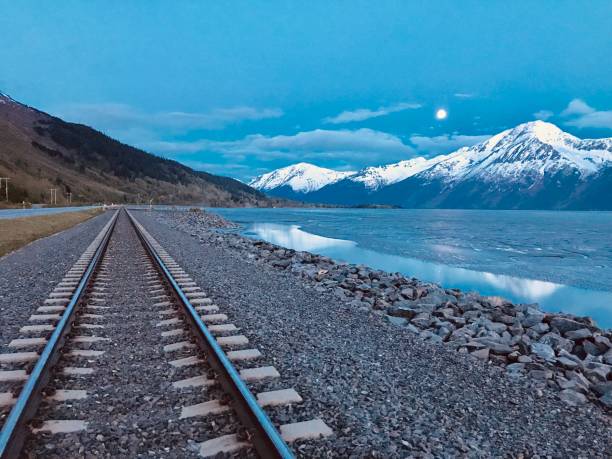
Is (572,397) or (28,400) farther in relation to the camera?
(572,397)

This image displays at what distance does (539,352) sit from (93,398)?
7222 mm

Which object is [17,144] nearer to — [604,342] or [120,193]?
[120,193]

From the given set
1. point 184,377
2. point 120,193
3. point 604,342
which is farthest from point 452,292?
point 120,193

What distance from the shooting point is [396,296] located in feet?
42.9

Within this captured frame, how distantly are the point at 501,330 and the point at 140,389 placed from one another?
7.99 metres

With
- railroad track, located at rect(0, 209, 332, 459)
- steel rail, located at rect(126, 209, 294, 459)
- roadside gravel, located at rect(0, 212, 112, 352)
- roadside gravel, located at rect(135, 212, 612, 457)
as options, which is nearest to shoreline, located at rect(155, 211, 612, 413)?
roadside gravel, located at rect(135, 212, 612, 457)

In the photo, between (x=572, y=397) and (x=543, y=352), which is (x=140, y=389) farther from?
(x=543, y=352)

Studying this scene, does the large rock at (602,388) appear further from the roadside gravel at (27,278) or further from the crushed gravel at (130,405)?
the roadside gravel at (27,278)

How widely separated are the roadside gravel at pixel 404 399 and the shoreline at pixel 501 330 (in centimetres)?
49

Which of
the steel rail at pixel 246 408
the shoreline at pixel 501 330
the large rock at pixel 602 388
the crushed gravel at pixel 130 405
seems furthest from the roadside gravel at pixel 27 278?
the large rock at pixel 602 388

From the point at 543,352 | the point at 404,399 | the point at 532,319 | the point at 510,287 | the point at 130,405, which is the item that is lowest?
the point at 510,287

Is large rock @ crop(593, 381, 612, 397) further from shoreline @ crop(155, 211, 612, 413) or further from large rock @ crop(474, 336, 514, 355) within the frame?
large rock @ crop(474, 336, 514, 355)

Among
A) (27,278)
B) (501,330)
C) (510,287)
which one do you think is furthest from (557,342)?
(27,278)

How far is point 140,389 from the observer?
4.98m
